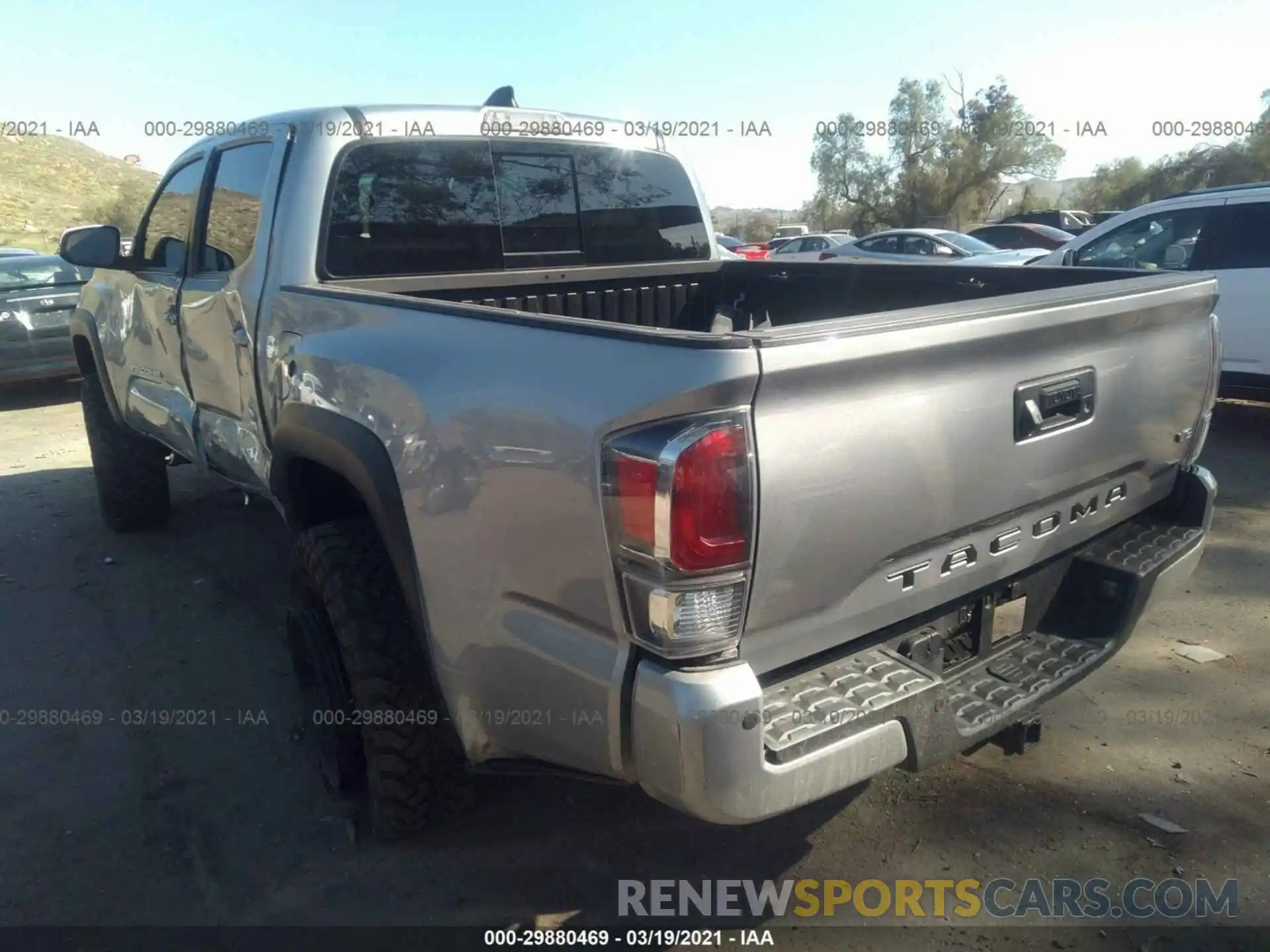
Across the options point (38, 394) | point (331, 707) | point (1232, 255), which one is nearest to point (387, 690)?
point (331, 707)

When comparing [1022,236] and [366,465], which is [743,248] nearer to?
[1022,236]

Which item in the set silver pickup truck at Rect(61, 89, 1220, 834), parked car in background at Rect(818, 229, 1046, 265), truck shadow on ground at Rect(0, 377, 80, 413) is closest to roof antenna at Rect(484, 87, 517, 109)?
silver pickup truck at Rect(61, 89, 1220, 834)

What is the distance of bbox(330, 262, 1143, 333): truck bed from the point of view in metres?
3.32

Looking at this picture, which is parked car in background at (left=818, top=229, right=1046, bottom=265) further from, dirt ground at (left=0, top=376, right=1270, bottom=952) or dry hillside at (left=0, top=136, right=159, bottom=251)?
dry hillside at (left=0, top=136, right=159, bottom=251)

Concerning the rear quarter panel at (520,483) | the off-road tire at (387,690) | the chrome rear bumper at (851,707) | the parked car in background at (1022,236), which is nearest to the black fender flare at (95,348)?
the off-road tire at (387,690)

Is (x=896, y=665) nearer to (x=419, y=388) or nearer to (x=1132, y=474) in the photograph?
(x=1132, y=474)

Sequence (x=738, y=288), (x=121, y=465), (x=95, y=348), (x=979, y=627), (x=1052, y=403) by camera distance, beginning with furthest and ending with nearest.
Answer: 1. (x=121, y=465)
2. (x=95, y=348)
3. (x=738, y=288)
4. (x=979, y=627)
5. (x=1052, y=403)

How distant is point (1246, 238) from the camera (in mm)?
6938

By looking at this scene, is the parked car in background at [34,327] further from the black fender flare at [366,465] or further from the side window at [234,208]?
the black fender flare at [366,465]

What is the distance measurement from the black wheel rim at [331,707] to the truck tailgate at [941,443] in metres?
1.42

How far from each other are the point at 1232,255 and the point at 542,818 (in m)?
6.69

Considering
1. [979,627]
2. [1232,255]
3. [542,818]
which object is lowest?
[542,818]

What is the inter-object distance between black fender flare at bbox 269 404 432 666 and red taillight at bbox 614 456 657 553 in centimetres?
73

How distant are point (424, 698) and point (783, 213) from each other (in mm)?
67095
